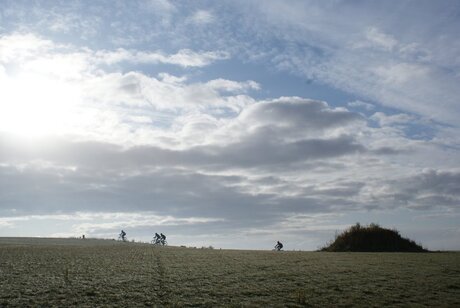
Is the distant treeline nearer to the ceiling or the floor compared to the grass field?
nearer to the ceiling

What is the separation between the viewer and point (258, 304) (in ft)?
38.4

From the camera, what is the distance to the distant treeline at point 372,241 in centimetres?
3417

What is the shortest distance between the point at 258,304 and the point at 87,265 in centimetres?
930

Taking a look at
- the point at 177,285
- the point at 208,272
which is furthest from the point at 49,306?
→ the point at 208,272

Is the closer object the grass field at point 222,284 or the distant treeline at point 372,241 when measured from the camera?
the grass field at point 222,284

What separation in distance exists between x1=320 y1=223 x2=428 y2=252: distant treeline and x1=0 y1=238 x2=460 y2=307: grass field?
591 inches

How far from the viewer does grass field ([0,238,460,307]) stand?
1191cm

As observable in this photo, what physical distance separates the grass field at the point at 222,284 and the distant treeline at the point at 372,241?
15014mm

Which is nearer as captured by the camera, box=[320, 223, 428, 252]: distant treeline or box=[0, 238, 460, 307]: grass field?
box=[0, 238, 460, 307]: grass field

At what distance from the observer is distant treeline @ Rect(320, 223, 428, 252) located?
3417 cm

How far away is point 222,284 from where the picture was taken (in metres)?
14.2

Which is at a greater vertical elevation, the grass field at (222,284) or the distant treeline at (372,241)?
the distant treeline at (372,241)

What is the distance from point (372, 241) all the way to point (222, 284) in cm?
2396

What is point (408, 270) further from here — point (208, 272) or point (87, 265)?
point (87, 265)
